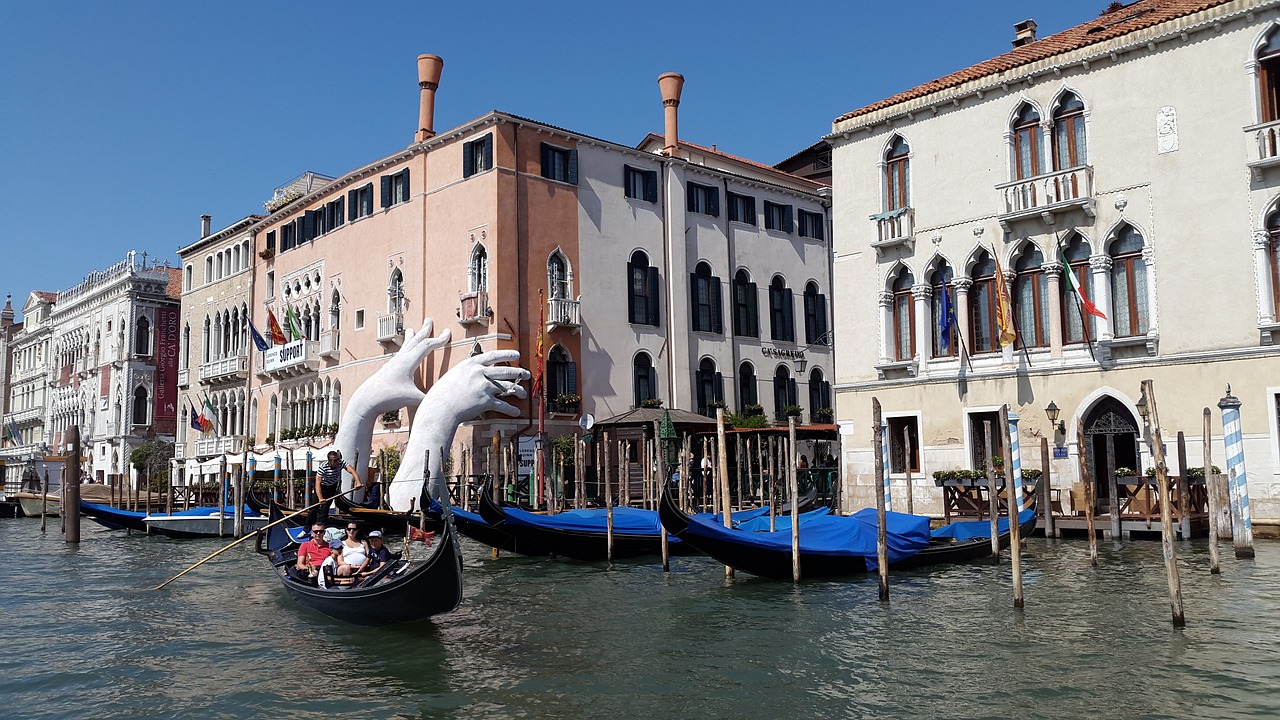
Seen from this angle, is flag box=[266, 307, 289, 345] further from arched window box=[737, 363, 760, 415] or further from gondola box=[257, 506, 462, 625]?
gondola box=[257, 506, 462, 625]

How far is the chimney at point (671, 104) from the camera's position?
2389cm

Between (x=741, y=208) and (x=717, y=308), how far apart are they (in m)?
2.52

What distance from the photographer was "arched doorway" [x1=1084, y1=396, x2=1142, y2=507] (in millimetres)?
14523

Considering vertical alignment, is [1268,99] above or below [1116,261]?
above

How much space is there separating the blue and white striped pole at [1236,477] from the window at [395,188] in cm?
1609

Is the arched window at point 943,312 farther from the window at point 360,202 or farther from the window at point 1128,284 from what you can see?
the window at point 360,202

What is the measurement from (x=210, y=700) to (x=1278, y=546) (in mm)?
11358

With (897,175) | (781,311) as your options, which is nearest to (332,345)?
(781,311)

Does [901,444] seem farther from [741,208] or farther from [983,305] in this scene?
[741,208]

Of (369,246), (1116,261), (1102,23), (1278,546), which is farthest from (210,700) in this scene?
(369,246)

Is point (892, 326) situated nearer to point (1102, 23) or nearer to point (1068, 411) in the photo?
point (1068, 411)

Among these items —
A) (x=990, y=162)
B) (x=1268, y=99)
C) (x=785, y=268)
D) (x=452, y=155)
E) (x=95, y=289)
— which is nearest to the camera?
(x=1268, y=99)

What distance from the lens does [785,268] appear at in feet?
84.0

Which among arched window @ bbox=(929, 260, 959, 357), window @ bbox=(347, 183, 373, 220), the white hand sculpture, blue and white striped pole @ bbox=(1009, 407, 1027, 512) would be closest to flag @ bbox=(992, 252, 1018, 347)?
arched window @ bbox=(929, 260, 959, 357)
